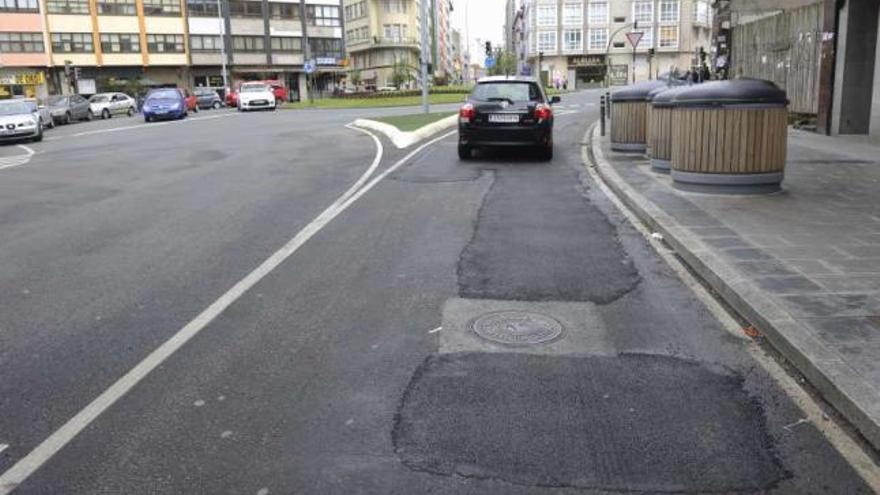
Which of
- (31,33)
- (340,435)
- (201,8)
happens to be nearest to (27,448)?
(340,435)

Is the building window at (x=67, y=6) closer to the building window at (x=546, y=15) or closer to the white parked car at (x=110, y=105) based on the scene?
the white parked car at (x=110, y=105)

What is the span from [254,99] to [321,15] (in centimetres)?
4310

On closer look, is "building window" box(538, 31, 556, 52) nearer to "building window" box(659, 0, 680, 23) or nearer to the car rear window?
"building window" box(659, 0, 680, 23)

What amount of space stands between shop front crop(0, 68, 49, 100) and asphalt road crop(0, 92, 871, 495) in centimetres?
6615

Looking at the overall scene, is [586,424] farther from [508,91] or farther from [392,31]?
[392,31]

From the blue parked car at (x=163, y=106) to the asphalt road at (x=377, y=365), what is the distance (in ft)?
93.1

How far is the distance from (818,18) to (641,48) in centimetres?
9077

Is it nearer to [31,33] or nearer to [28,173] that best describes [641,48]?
[31,33]

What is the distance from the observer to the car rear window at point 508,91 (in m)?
15.3

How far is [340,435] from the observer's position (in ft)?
12.8

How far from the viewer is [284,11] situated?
3248 inches

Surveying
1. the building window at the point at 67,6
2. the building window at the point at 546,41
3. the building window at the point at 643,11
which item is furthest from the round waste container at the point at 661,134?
the building window at the point at 643,11

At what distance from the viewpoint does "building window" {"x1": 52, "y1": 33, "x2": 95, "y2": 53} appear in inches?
2746

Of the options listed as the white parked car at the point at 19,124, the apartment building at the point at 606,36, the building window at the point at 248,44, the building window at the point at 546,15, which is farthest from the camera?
the building window at the point at 546,15
